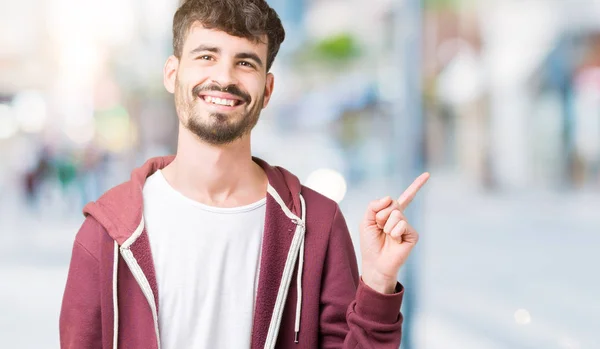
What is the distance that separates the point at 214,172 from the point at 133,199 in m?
0.13

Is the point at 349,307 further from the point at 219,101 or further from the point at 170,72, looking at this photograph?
the point at 170,72

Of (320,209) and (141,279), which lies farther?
(320,209)

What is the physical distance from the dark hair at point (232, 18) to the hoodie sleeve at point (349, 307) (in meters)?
0.32

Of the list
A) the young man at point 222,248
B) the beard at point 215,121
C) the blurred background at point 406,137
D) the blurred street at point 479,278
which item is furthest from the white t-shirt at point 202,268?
the blurred street at point 479,278

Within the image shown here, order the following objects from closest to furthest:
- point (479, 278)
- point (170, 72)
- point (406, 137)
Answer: point (170, 72), point (406, 137), point (479, 278)

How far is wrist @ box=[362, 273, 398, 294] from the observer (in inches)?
45.6

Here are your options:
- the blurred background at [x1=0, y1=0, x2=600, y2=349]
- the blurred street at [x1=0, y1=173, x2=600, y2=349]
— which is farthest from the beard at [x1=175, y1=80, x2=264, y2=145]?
the blurred street at [x1=0, y1=173, x2=600, y2=349]

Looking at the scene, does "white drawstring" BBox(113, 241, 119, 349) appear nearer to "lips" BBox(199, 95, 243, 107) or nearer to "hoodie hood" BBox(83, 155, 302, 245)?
"hoodie hood" BBox(83, 155, 302, 245)

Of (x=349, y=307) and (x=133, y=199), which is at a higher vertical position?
(x=133, y=199)

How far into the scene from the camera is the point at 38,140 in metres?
11.0

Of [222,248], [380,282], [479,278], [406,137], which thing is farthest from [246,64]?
[479,278]

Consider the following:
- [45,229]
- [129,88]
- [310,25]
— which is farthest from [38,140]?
[310,25]

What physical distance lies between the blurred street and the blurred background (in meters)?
0.02

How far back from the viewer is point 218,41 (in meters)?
1.17
